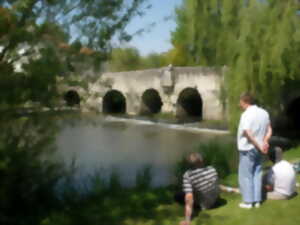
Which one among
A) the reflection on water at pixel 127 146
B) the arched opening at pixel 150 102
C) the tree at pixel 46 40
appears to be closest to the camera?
the tree at pixel 46 40

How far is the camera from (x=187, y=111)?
2634 centimetres

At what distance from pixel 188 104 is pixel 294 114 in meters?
8.07

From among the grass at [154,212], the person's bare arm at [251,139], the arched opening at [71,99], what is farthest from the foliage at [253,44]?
the arched opening at [71,99]

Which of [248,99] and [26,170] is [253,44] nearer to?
[248,99]

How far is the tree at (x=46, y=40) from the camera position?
14.7ft

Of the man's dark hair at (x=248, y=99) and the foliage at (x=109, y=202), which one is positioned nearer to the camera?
the man's dark hair at (x=248, y=99)

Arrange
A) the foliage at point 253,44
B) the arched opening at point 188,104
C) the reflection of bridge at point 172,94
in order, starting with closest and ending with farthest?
1. the foliage at point 253,44
2. the reflection of bridge at point 172,94
3. the arched opening at point 188,104

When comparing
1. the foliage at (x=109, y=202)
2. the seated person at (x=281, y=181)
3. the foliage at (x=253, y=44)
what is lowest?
the foliage at (x=109, y=202)

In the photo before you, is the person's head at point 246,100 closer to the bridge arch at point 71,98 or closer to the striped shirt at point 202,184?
the striped shirt at point 202,184

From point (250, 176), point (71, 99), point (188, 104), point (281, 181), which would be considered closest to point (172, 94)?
point (188, 104)

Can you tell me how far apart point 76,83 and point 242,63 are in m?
6.28

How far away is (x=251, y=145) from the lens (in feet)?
16.3

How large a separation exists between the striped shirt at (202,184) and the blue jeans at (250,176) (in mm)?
346

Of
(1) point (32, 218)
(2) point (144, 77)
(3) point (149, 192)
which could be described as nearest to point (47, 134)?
(1) point (32, 218)
